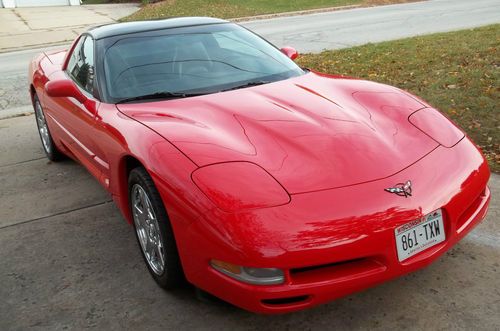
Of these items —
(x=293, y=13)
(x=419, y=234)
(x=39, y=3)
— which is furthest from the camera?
(x=39, y=3)

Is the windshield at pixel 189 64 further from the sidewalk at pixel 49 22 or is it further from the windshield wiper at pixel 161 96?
the sidewalk at pixel 49 22

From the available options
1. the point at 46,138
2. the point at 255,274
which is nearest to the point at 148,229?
the point at 255,274

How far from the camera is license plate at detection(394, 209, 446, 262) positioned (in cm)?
226

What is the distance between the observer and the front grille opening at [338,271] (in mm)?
2164

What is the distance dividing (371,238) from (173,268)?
1.01 m

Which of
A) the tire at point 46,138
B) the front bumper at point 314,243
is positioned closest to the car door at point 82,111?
the tire at point 46,138

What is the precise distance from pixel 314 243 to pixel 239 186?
1.39 feet

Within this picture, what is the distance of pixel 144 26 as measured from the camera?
3.93 meters

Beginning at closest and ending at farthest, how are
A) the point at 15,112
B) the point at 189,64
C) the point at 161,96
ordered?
the point at 161,96 < the point at 189,64 < the point at 15,112

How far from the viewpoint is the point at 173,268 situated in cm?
263

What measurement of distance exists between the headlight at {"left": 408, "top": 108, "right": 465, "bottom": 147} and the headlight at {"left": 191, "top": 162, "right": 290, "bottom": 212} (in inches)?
39.5

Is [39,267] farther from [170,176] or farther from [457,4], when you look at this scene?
[457,4]

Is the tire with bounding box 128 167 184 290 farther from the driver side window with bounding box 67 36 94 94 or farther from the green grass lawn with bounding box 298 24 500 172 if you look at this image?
the green grass lawn with bounding box 298 24 500 172

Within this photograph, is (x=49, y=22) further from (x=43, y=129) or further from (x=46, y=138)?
(x=46, y=138)
